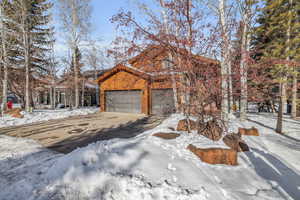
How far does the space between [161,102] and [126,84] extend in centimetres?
317

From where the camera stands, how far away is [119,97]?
468 inches

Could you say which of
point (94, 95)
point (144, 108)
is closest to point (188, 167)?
point (144, 108)

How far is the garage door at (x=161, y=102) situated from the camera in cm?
989

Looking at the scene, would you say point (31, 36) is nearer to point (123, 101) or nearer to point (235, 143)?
point (123, 101)

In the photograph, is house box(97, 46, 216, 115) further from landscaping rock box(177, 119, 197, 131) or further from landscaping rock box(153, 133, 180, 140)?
landscaping rock box(153, 133, 180, 140)

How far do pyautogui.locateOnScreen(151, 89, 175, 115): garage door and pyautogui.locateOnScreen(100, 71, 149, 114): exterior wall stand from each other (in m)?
0.51

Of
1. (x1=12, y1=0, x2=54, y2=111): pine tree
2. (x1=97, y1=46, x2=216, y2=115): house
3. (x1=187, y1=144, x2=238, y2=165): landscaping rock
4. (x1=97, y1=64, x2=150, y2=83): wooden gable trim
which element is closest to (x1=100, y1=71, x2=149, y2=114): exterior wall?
(x1=97, y1=46, x2=216, y2=115): house

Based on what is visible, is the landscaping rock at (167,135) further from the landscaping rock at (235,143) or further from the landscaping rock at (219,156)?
the landscaping rock at (235,143)

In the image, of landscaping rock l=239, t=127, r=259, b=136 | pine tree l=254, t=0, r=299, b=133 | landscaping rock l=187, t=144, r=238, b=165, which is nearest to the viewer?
landscaping rock l=187, t=144, r=238, b=165

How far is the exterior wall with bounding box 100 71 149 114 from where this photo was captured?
10.4 meters

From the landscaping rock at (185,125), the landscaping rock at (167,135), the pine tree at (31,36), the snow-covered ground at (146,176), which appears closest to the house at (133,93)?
the landscaping rock at (185,125)

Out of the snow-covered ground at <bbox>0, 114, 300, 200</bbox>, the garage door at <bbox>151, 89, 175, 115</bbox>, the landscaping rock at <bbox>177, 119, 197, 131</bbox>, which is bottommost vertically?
the snow-covered ground at <bbox>0, 114, 300, 200</bbox>

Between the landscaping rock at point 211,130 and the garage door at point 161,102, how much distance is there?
569cm

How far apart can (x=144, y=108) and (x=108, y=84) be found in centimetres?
410
